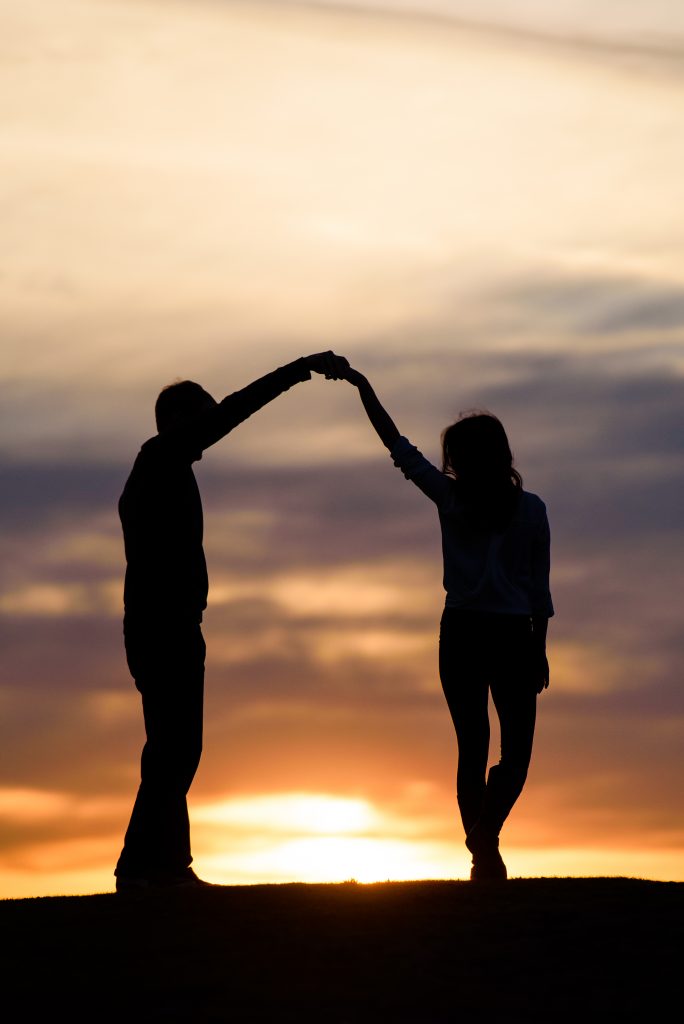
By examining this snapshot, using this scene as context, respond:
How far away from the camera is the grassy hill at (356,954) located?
7598 millimetres

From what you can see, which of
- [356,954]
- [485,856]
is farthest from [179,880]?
[356,954]

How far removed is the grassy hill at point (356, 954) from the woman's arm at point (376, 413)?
2.66m

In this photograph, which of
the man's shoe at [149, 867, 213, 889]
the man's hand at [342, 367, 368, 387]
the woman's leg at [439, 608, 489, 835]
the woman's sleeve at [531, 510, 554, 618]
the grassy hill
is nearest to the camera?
the grassy hill

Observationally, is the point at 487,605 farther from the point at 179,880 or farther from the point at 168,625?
the point at 179,880

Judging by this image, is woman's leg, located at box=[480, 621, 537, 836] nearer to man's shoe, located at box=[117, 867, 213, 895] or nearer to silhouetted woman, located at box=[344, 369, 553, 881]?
silhouetted woman, located at box=[344, 369, 553, 881]

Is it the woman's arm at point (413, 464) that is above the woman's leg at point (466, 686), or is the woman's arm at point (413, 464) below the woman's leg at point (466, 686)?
above

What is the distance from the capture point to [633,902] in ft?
30.2

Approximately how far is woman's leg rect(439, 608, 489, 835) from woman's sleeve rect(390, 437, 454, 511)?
2.16ft

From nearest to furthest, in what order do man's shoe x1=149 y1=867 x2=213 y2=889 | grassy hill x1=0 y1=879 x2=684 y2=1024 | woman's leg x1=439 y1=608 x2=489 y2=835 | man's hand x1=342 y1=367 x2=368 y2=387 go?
grassy hill x1=0 y1=879 x2=684 y2=1024, woman's leg x1=439 y1=608 x2=489 y2=835, man's shoe x1=149 y1=867 x2=213 y2=889, man's hand x1=342 y1=367 x2=368 y2=387

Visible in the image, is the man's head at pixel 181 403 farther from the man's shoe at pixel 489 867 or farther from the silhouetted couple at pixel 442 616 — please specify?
the man's shoe at pixel 489 867

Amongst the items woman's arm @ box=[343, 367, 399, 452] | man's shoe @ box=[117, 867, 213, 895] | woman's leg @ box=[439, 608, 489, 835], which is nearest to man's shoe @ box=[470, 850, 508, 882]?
woman's leg @ box=[439, 608, 489, 835]

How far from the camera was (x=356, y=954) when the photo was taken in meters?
8.24

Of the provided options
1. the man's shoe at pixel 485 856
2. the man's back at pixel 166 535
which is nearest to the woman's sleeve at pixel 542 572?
the man's shoe at pixel 485 856

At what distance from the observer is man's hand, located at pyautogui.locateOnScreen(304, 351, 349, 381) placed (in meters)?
10.1
